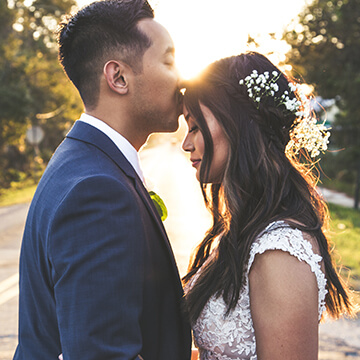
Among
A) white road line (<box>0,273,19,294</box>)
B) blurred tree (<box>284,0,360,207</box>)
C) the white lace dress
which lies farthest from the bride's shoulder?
blurred tree (<box>284,0,360,207</box>)

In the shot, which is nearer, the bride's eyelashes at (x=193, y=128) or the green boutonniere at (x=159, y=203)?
the bride's eyelashes at (x=193, y=128)

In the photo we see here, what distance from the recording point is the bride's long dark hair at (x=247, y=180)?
7.33 ft

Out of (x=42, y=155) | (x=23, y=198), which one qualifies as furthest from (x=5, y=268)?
(x=42, y=155)

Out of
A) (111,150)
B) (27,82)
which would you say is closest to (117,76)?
(111,150)

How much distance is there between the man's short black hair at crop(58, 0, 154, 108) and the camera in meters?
2.10

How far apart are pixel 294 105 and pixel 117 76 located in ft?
3.17

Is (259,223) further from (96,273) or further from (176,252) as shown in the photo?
(176,252)

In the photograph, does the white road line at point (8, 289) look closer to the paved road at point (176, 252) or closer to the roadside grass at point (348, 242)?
the paved road at point (176, 252)

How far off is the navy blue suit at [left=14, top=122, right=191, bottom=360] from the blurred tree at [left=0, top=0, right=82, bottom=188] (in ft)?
63.6

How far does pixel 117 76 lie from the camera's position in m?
2.12

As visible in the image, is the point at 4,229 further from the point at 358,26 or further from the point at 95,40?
the point at 358,26

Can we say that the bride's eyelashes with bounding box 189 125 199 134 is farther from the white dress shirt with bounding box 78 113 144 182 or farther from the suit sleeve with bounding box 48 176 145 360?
the suit sleeve with bounding box 48 176 145 360

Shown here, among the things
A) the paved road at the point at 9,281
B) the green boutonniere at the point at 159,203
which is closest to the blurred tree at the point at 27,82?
the paved road at the point at 9,281

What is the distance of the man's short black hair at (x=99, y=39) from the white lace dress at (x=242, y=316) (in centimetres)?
96
